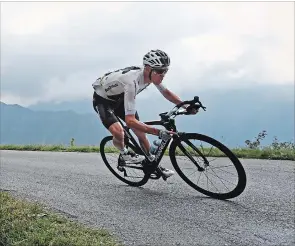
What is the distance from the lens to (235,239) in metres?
4.27

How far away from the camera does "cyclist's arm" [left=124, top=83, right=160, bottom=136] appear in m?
5.35

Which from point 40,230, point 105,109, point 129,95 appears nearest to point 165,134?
point 129,95

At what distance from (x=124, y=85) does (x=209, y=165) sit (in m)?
1.45

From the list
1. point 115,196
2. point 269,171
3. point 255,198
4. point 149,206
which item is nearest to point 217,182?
point 255,198

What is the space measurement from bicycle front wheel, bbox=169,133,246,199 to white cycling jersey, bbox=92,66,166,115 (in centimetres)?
75

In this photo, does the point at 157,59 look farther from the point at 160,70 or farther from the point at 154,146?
the point at 154,146

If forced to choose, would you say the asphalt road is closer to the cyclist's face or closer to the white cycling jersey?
the white cycling jersey

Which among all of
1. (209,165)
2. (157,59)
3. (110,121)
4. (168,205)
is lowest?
(168,205)

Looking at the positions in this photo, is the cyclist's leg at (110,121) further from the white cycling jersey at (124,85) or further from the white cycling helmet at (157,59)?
the white cycling helmet at (157,59)

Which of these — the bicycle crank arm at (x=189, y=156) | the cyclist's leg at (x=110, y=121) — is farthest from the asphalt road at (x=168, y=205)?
the cyclist's leg at (x=110, y=121)

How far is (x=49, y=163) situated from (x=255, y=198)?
442cm

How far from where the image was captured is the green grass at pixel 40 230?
413cm

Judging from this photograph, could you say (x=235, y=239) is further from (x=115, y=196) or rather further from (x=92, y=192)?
(x=92, y=192)

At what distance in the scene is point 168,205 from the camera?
5.34 metres
